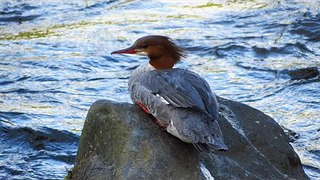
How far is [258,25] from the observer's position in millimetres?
11531

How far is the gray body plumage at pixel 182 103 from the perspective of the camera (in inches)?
206

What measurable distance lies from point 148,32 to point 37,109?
318cm

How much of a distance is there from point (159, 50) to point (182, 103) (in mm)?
753

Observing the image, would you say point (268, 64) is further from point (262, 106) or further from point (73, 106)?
point (73, 106)

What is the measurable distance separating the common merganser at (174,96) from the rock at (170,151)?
0.46 feet

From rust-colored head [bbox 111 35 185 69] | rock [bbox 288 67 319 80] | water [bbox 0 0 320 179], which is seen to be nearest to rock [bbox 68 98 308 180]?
rust-colored head [bbox 111 35 185 69]

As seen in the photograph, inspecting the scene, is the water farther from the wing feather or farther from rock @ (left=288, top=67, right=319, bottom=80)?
the wing feather

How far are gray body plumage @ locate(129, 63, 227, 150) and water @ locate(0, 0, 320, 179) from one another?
147 cm

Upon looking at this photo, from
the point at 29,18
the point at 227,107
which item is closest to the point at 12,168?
the point at 227,107

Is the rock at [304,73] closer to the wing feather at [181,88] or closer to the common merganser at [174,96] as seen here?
the common merganser at [174,96]

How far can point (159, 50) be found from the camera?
596 cm

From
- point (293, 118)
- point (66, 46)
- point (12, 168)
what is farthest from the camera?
point (66, 46)

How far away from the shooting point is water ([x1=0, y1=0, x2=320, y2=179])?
7516 mm

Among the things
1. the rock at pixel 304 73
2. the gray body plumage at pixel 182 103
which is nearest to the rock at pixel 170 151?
the gray body plumage at pixel 182 103
